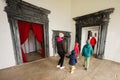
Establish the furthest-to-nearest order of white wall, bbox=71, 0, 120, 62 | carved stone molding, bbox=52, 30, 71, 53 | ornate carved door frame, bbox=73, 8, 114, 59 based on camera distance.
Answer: carved stone molding, bbox=52, 30, 71, 53, ornate carved door frame, bbox=73, 8, 114, 59, white wall, bbox=71, 0, 120, 62

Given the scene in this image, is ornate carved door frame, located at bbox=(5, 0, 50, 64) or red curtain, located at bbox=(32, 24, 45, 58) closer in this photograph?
ornate carved door frame, located at bbox=(5, 0, 50, 64)

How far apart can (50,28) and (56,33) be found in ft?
1.58

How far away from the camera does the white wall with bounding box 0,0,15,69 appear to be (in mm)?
2307

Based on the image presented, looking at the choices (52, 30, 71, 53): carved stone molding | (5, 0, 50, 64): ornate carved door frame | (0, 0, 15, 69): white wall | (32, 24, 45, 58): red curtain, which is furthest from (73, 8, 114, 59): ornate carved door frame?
(0, 0, 15, 69): white wall

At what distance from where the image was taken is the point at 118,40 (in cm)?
304

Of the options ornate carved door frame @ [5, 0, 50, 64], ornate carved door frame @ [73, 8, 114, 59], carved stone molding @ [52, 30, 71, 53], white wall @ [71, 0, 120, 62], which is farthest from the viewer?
carved stone molding @ [52, 30, 71, 53]

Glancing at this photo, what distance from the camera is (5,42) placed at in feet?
7.93

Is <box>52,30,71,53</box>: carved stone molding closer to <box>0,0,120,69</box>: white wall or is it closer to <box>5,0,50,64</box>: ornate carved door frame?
<box>0,0,120,69</box>: white wall

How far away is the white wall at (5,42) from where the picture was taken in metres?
2.31

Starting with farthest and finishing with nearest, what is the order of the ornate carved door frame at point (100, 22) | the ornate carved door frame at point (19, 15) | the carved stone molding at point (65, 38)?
the carved stone molding at point (65, 38) < the ornate carved door frame at point (100, 22) < the ornate carved door frame at point (19, 15)

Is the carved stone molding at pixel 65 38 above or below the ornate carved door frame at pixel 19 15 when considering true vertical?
below

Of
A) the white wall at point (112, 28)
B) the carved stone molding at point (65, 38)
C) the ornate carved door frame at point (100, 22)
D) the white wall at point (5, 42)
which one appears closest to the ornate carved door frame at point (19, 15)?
the white wall at point (5, 42)

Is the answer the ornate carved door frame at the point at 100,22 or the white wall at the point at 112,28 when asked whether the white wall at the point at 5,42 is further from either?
the white wall at the point at 112,28

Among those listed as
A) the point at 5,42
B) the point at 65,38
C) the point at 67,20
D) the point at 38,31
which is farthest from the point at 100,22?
the point at 5,42
